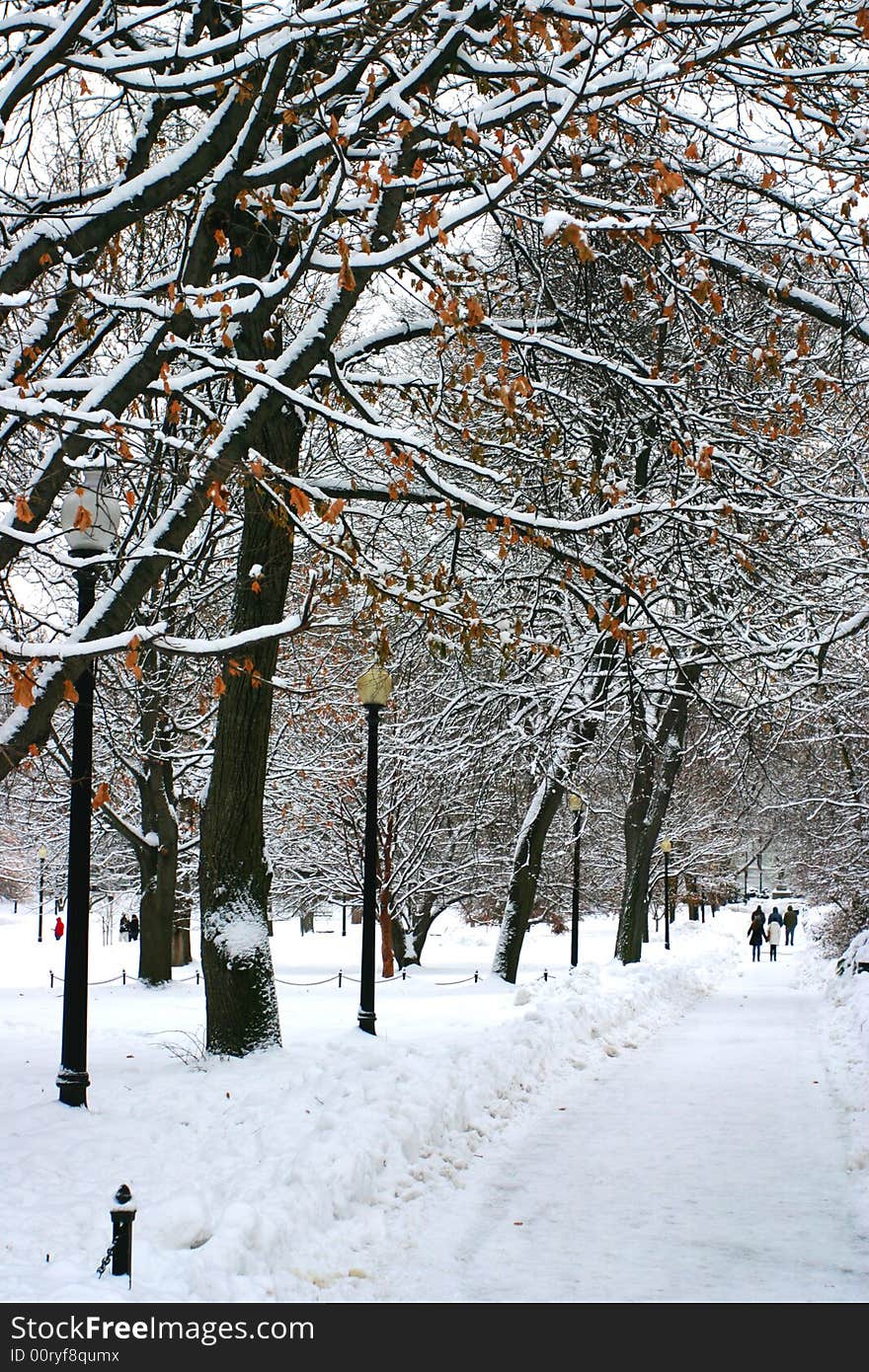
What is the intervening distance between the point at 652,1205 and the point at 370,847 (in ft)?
17.4

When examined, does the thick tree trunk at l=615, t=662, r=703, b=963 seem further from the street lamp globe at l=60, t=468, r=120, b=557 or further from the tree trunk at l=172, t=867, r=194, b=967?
the street lamp globe at l=60, t=468, r=120, b=557

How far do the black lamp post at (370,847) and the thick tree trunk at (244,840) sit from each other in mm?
1661

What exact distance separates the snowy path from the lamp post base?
8.97 ft

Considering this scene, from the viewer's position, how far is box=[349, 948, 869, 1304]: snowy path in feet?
19.2

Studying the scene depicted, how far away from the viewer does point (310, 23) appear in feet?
18.5

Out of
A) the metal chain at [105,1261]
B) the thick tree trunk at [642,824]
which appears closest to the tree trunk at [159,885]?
the thick tree trunk at [642,824]

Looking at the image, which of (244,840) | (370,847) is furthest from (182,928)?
(244,840)

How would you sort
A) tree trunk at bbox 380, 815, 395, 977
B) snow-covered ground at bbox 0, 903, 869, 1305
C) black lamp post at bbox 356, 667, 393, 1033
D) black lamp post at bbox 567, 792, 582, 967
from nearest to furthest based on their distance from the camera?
snow-covered ground at bbox 0, 903, 869, 1305 → black lamp post at bbox 356, 667, 393, 1033 → black lamp post at bbox 567, 792, 582, 967 → tree trunk at bbox 380, 815, 395, 977

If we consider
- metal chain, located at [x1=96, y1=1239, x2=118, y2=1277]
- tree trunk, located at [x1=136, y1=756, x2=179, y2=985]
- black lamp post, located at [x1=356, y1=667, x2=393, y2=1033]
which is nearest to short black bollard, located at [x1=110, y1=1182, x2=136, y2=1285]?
metal chain, located at [x1=96, y1=1239, x2=118, y2=1277]

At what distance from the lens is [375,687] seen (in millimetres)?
12234

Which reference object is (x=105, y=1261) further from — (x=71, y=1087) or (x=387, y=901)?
(x=387, y=901)

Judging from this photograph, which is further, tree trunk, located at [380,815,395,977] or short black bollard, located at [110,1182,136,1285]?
tree trunk, located at [380,815,395,977]

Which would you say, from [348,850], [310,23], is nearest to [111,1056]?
[310,23]

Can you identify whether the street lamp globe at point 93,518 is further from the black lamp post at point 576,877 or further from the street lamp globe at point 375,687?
the black lamp post at point 576,877
